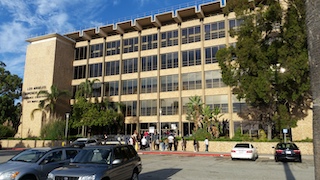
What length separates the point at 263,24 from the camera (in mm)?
29172

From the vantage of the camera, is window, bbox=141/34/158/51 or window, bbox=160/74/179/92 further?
window, bbox=141/34/158/51

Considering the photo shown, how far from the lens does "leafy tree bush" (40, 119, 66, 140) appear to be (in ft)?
119

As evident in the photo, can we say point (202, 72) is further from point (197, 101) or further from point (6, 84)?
point (6, 84)

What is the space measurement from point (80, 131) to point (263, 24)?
33.6 metres

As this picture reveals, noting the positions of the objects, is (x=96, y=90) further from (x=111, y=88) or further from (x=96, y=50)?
(x=96, y=50)

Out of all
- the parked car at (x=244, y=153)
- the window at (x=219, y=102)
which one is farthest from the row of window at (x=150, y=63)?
the parked car at (x=244, y=153)

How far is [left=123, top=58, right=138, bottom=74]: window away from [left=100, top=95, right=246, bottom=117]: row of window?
5467 millimetres

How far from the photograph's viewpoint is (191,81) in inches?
1598

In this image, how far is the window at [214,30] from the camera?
130 ft

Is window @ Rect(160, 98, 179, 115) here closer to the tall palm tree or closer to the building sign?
the tall palm tree

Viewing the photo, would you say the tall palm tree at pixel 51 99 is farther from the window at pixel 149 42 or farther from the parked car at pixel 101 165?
the parked car at pixel 101 165

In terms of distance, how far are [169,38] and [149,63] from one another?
5.22 metres

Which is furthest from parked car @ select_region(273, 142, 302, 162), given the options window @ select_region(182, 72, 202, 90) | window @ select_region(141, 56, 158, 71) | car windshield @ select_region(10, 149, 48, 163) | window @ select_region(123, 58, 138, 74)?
window @ select_region(123, 58, 138, 74)

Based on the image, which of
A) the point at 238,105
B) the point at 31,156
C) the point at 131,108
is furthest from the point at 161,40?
the point at 31,156
